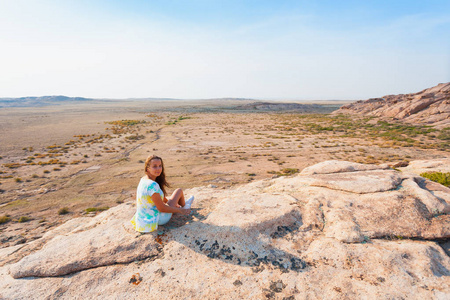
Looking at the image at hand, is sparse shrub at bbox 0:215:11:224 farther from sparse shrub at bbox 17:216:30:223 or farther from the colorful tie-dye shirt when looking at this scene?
the colorful tie-dye shirt

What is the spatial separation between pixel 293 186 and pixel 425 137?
1261 inches

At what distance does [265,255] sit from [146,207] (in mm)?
2490

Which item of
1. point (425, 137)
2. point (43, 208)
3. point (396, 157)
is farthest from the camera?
point (425, 137)

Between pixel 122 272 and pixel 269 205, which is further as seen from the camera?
pixel 269 205

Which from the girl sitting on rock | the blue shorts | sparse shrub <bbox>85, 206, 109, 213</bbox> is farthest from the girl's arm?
sparse shrub <bbox>85, 206, 109, 213</bbox>

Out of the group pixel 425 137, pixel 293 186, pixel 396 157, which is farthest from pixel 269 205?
pixel 425 137

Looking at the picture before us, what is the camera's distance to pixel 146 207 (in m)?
4.61

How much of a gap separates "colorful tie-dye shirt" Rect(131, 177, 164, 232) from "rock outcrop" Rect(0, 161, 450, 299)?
0.21 metres

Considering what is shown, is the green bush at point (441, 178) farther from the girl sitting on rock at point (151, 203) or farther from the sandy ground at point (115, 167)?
the girl sitting on rock at point (151, 203)

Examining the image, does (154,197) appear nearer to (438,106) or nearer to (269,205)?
(269,205)

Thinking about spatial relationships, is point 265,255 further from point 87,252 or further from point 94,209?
point 94,209

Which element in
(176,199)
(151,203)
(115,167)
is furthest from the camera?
(115,167)

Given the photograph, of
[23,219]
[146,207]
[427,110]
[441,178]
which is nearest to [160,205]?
[146,207]

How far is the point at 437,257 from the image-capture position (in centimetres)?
409
